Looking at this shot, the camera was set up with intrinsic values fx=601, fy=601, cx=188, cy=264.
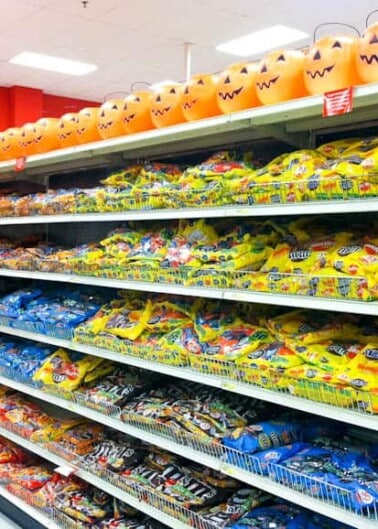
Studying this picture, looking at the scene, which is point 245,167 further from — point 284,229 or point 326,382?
point 326,382

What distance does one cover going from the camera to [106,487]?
2.83 m

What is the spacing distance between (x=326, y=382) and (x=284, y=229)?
0.70 meters

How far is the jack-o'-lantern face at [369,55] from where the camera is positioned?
6.14 feet

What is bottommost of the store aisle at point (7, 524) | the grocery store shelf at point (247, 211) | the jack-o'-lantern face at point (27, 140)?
the store aisle at point (7, 524)

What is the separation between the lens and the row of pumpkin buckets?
1.99 meters

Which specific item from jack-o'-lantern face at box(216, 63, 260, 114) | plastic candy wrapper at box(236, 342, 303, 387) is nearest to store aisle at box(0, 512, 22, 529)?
plastic candy wrapper at box(236, 342, 303, 387)

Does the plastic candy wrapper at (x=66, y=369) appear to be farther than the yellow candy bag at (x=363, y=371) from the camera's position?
Yes

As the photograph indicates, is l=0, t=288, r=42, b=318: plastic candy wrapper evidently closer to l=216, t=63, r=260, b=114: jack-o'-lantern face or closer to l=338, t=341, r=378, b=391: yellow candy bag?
l=216, t=63, r=260, b=114: jack-o'-lantern face

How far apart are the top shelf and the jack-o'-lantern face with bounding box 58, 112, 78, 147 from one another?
0.11 metres

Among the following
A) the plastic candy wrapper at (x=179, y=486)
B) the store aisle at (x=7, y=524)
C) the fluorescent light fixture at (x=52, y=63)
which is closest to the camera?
the plastic candy wrapper at (x=179, y=486)

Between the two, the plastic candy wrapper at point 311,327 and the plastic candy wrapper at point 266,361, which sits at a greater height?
the plastic candy wrapper at point 311,327

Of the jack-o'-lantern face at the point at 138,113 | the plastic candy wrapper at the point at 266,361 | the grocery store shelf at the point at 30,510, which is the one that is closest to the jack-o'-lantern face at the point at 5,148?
the jack-o'-lantern face at the point at 138,113

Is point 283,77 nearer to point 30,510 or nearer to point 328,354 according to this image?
point 328,354

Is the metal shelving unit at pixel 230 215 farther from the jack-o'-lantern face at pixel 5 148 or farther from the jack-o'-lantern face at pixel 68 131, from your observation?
the jack-o'-lantern face at pixel 5 148
